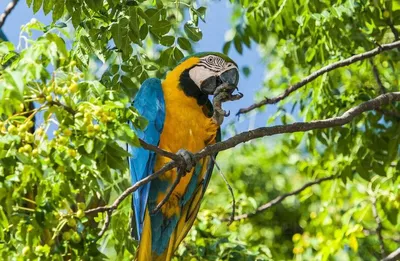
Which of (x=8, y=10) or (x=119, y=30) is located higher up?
(x=8, y=10)

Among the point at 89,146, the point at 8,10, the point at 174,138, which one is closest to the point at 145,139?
the point at 174,138

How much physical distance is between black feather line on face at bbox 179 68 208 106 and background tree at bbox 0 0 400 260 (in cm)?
11

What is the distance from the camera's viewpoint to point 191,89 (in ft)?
8.78

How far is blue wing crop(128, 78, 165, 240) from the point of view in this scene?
2.54 meters

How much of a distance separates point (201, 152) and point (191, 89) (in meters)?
0.54

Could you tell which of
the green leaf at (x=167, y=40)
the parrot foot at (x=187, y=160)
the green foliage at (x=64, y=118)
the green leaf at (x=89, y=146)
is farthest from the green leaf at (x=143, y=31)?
the green leaf at (x=89, y=146)

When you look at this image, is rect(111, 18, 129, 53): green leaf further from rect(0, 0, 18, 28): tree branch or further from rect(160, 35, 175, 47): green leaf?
rect(0, 0, 18, 28): tree branch

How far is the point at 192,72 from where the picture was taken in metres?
2.70

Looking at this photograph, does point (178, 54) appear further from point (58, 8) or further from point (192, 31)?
point (58, 8)

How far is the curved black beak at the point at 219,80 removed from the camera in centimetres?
265

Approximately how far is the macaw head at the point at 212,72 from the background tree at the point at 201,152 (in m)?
0.12

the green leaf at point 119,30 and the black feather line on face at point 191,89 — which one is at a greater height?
the black feather line on face at point 191,89

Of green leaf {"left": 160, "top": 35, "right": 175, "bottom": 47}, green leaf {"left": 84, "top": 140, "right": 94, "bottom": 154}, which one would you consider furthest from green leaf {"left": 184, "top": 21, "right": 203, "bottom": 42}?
green leaf {"left": 84, "top": 140, "right": 94, "bottom": 154}

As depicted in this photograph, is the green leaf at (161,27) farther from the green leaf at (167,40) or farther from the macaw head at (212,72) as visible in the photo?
the macaw head at (212,72)
